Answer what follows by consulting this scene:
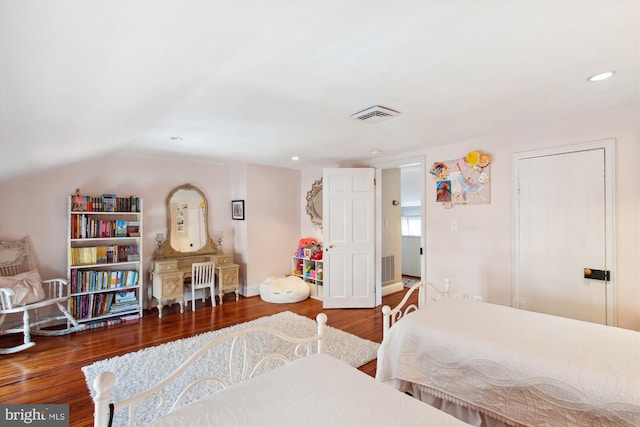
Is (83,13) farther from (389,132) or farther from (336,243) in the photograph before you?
(336,243)

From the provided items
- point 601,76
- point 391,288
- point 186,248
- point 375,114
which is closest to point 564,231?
point 601,76

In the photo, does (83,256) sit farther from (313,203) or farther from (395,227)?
(395,227)

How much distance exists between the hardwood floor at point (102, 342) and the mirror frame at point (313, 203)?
1362 mm

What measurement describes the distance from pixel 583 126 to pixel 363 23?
8.45 feet

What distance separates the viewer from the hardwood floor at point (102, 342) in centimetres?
236

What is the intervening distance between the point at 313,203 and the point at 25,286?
12.6 ft

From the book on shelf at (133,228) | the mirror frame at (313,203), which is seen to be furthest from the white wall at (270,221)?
the book on shelf at (133,228)

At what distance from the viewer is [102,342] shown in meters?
3.31

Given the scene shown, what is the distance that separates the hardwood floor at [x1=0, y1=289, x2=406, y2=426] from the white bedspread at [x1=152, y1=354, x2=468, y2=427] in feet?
Answer: 4.51

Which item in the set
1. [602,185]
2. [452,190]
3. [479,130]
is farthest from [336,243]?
[602,185]

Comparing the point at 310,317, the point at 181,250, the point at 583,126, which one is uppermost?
the point at 583,126

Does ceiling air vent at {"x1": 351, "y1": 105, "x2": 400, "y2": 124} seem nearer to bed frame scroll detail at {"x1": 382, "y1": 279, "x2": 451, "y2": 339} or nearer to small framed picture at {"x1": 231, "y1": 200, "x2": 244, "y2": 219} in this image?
bed frame scroll detail at {"x1": 382, "y1": 279, "x2": 451, "y2": 339}

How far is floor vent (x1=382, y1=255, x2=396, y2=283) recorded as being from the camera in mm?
5363

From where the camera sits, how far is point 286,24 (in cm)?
133
